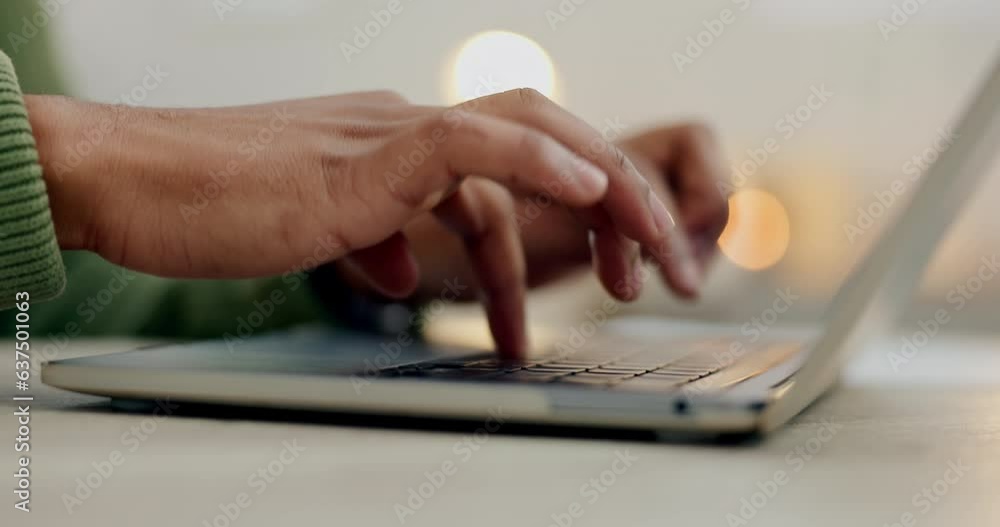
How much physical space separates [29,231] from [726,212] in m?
0.66

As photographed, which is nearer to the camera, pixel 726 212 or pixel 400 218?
pixel 400 218

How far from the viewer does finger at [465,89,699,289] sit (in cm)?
47

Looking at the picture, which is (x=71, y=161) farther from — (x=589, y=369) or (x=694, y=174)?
(x=694, y=174)

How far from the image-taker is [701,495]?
27cm

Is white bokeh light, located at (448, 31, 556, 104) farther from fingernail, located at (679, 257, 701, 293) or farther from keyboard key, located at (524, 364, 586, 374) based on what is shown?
keyboard key, located at (524, 364, 586, 374)

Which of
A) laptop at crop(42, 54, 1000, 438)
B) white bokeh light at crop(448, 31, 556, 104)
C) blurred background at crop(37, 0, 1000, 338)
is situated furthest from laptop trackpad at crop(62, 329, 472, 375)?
white bokeh light at crop(448, 31, 556, 104)

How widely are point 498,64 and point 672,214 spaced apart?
4.33 feet

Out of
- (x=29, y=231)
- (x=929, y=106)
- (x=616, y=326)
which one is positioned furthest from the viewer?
(x=929, y=106)

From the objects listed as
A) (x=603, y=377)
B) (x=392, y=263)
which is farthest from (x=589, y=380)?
(x=392, y=263)

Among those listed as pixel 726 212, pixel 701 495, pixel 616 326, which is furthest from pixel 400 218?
pixel 726 212

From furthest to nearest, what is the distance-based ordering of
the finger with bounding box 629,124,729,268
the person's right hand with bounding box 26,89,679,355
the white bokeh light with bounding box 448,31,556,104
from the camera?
the white bokeh light with bounding box 448,31,556,104 → the finger with bounding box 629,124,729,268 → the person's right hand with bounding box 26,89,679,355

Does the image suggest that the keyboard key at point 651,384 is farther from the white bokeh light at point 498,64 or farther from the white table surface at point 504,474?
the white bokeh light at point 498,64

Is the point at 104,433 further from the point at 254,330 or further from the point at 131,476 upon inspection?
the point at 254,330

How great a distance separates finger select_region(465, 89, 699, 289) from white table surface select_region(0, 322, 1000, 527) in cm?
13
